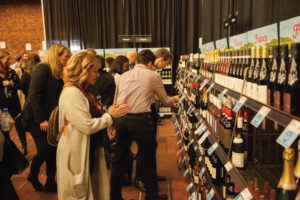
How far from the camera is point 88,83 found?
7.47 ft

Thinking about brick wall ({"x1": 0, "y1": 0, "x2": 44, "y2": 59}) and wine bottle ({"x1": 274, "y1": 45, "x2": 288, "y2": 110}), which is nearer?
wine bottle ({"x1": 274, "y1": 45, "x2": 288, "y2": 110})

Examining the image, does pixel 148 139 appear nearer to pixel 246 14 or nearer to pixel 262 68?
pixel 262 68

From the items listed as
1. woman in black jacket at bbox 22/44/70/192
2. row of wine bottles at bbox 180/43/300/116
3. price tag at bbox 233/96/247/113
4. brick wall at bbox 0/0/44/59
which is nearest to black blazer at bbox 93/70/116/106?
woman in black jacket at bbox 22/44/70/192

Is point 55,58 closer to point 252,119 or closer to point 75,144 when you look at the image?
point 75,144

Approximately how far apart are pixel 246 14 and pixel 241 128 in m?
2.81

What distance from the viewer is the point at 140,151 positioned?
3180mm

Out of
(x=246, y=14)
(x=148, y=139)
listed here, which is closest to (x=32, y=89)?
(x=148, y=139)

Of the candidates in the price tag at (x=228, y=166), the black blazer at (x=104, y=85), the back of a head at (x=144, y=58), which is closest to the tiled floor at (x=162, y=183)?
the black blazer at (x=104, y=85)

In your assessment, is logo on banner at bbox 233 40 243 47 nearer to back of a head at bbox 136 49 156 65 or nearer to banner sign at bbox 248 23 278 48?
banner sign at bbox 248 23 278 48

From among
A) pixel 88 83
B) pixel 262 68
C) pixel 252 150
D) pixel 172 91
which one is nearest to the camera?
pixel 262 68

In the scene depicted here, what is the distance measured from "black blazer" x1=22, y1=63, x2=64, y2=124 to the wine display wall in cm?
172

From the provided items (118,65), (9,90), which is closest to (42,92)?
(118,65)

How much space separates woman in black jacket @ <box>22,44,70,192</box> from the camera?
10.3 ft

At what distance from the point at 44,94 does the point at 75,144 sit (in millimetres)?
1286
